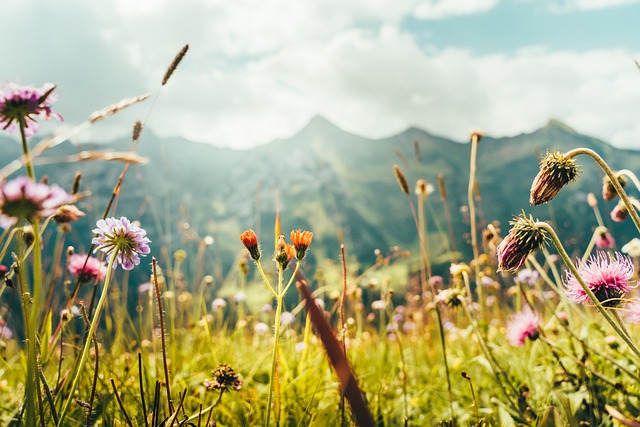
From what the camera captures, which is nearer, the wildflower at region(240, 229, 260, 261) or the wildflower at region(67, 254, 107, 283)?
the wildflower at region(240, 229, 260, 261)

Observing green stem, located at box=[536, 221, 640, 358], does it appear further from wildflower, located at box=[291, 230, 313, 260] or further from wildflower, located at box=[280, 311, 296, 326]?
wildflower, located at box=[280, 311, 296, 326]

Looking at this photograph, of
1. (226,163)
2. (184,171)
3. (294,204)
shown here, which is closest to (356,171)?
(294,204)

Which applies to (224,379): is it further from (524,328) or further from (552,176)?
(524,328)

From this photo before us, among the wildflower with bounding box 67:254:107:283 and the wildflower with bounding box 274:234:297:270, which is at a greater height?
the wildflower with bounding box 67:254:107:283

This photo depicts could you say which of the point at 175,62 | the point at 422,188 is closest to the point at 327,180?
the point at 422,188

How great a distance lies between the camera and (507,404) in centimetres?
201

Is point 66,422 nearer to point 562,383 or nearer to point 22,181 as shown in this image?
point 22,181

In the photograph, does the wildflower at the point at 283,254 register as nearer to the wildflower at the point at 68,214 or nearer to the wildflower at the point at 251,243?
the wildflower at the point at 251,243

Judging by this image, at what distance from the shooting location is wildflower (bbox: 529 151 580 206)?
55.9 inches

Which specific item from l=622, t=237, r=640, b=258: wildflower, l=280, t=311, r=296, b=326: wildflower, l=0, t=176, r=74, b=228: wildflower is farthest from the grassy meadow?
l=622, t=237, r=640, b=258: wildflower

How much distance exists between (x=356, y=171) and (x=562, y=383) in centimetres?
16554

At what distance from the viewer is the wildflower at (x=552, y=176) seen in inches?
55.9

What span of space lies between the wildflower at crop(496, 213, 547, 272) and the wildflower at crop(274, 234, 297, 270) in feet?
2.03

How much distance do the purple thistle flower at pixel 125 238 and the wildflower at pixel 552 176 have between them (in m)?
1.15
